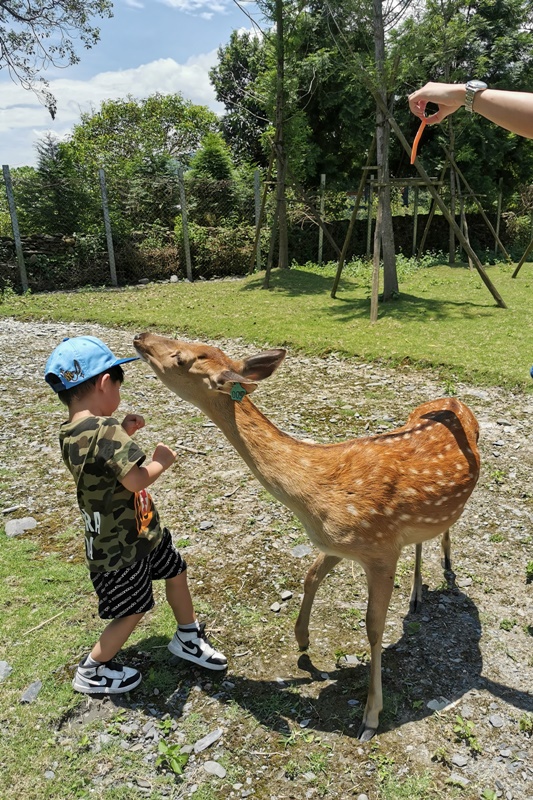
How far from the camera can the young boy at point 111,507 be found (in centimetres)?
257

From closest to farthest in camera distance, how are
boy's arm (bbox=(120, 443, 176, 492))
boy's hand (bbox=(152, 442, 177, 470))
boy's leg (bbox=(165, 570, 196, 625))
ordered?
boy's arm (bbox=(120, 443, 176, 492)) → boy's hand (bbox=(152, 442, 177, 470)) → boy's leg (bbox=(165, 570, 196, 625))

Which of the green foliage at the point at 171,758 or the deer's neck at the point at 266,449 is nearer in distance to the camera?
the green foliage at the point at 171,758

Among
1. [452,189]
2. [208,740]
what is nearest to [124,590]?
[208,740]

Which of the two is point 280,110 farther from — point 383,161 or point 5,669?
point 5,669

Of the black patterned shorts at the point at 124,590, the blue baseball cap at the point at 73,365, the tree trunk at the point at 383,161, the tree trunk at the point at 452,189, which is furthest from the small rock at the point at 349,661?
the tree trunk at the point at 452,189

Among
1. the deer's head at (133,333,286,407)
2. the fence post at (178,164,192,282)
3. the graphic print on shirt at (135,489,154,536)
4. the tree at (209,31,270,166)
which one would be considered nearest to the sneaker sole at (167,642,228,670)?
the graphic print on shirt at (135,489,154,536)

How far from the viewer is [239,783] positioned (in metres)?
2.49

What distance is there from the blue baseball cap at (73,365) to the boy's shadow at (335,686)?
1564mm

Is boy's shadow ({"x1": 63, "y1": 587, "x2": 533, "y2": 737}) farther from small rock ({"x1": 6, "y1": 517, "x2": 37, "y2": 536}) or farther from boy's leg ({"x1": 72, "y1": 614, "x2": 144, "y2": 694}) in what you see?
small rock ({"x1": 6, "y1": 517, "x2": 37, "y2": 536})

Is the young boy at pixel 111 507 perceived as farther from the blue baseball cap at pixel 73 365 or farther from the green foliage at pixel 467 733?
the green foliage at pixel 467 733

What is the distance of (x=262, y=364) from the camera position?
2.98 m

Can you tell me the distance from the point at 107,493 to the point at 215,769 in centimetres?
128

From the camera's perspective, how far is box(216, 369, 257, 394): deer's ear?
2750 mm

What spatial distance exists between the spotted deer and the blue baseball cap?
1.50 feet
